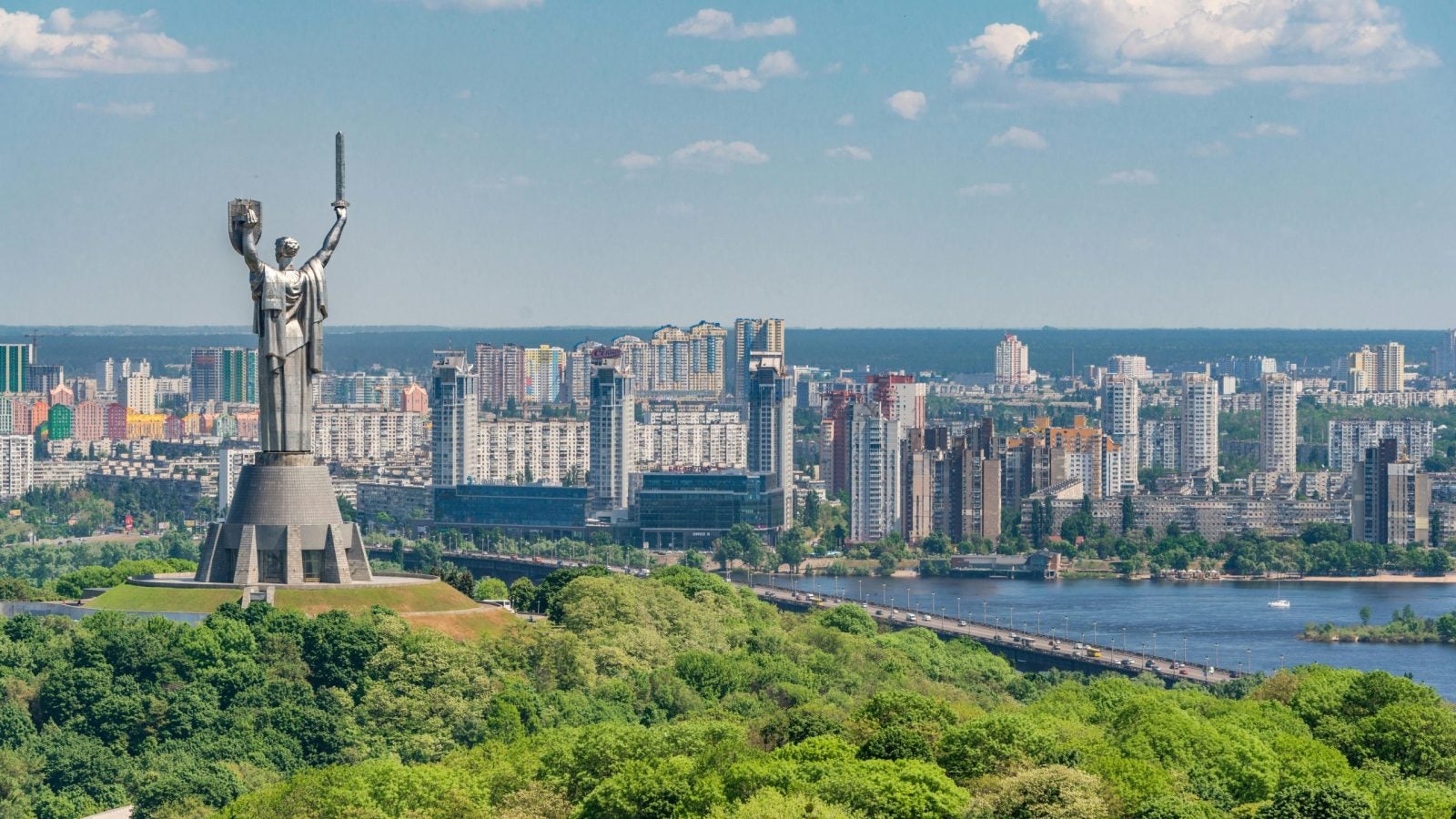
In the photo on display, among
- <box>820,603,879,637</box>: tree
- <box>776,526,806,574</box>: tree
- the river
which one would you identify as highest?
<box>820,603,879,637</box>: tree

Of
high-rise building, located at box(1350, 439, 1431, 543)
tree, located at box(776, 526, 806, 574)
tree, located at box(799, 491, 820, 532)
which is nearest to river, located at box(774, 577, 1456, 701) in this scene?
tree, located at box(776, 526, 806, 574)

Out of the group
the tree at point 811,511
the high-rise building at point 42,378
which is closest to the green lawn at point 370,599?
the tree at point 811,511

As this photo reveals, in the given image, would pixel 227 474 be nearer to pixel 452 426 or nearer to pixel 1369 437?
pixel 452 426

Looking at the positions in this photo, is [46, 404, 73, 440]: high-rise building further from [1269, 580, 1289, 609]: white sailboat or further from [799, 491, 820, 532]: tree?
[1269, 580, 1289, 609]: white sailboat

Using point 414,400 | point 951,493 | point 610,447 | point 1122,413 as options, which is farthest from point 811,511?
point 414,400

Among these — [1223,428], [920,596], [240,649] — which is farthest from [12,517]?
[240,649]

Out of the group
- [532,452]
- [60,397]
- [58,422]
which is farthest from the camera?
[60,397]

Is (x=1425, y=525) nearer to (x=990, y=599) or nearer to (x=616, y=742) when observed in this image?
(x=990, y=599)
